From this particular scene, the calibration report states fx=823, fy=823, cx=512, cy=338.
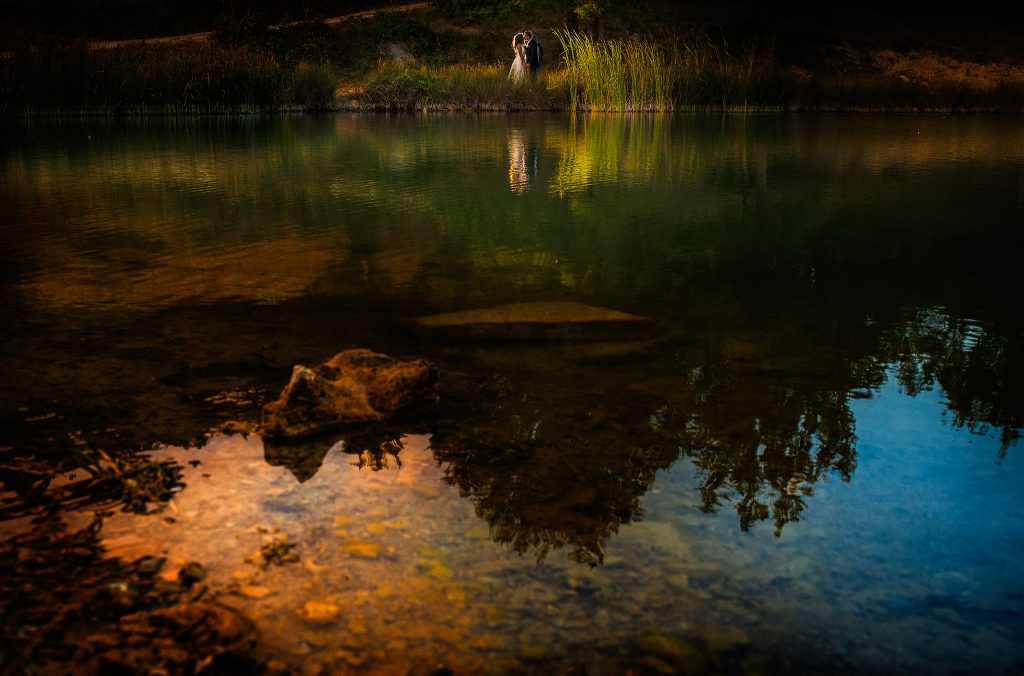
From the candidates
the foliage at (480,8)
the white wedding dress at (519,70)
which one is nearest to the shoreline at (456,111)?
the white wedding dress at (519,70)

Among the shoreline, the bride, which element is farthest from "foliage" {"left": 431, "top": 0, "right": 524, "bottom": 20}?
the shoreline

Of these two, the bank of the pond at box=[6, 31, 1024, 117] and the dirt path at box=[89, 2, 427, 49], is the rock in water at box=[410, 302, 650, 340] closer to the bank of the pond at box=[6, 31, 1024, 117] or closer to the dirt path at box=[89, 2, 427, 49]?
the bank of the pond at box=[6, 31, 1024, 117]

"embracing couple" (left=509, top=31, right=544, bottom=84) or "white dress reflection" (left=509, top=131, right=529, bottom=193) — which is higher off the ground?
"embracing couple" (left=509, top=31, right=544, bottom=84)

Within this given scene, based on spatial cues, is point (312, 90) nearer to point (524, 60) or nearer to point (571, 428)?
point (524, 60)

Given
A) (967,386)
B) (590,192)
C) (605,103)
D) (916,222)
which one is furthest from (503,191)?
(605,103)

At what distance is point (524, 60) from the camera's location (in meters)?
28.1

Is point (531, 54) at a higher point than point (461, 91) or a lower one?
higher

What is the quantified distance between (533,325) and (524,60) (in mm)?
25758

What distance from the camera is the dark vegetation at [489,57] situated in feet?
72.2

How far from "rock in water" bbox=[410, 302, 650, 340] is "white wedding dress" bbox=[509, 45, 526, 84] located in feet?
78.7

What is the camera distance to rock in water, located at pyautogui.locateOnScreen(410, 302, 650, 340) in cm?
414

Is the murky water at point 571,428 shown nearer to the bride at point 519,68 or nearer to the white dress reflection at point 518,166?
the white dress reflection at point 518,166

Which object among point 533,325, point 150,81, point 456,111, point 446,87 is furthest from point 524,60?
point 533,325

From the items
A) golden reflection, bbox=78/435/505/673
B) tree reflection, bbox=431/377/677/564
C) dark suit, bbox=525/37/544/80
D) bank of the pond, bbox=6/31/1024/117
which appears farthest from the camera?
dark suit, bbox=525/37/544/80
